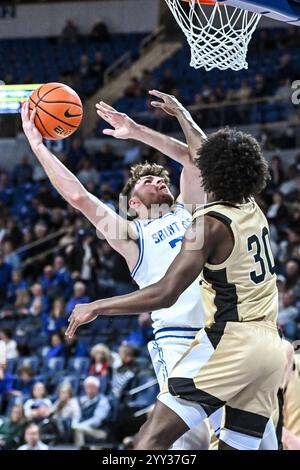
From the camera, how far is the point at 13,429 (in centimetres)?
982

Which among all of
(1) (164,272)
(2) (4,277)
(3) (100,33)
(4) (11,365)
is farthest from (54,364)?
(3) (100,33)

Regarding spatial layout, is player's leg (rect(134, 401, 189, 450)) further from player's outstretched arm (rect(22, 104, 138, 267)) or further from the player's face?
the player's face

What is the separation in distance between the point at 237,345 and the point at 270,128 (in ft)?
34.9

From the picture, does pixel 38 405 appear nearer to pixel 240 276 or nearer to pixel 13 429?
pixel 13 429

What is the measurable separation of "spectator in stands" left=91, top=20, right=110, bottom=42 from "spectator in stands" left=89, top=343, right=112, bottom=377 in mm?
9901

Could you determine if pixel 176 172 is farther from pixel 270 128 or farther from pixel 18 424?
pixel 18 424

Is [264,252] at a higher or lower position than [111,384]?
higher

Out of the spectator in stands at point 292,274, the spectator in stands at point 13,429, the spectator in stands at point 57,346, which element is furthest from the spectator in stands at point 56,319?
the spectator in stands at point 292,274

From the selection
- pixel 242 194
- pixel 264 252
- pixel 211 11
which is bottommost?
pixel 264 252

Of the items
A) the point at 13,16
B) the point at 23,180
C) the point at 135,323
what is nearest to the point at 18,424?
the point at 135,323

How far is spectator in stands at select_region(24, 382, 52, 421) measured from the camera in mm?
9930

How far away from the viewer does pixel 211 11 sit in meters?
6.63

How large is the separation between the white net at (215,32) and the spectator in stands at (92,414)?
4552mm

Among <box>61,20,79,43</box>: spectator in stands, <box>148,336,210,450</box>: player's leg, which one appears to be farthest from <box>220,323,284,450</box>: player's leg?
<box>61,20,79,43</box>: spectator in stands
